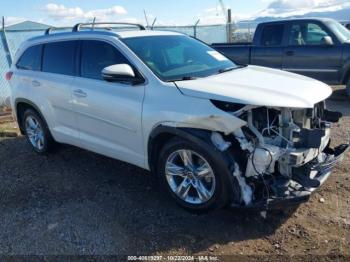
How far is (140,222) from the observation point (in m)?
4.11

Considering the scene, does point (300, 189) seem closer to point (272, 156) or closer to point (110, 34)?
point (272, 156)

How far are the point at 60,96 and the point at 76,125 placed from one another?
0.46 m

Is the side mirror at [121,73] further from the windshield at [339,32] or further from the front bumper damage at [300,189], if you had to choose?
the windshield at [339,32]

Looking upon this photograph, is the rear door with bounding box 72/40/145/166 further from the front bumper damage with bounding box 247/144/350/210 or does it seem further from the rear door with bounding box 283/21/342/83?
the rear door with bounding box 283/21/342/83

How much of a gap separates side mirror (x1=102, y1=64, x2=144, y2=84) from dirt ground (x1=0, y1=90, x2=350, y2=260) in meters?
1.33

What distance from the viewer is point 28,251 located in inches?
148

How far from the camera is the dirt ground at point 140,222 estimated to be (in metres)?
3.66

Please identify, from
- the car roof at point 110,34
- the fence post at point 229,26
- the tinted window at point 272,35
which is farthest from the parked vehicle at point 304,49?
the fence post at point 229,26

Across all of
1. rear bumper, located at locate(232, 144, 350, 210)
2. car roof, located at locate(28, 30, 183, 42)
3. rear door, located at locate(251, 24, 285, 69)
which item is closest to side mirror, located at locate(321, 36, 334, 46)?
rear door, located at locate(251, 24, 285, 69)

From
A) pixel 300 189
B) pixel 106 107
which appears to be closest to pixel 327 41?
pixel 300 189

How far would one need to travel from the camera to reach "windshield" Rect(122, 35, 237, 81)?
438 centimetres

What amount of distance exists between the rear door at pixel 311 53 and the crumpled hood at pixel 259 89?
482 cm

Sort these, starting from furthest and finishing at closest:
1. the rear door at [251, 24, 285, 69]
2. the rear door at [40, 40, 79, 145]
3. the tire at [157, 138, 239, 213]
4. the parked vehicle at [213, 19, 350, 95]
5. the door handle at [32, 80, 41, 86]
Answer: the rear door at [251, 24, 285, 69] < the parked vehicle at [213, 19, 350, 95] < the door handle at [32, 80, 41, 86] < the rear door at [40, 40, 79, 145] < the tire at [157, 138, 239, 213]

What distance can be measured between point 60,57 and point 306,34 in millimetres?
5924
